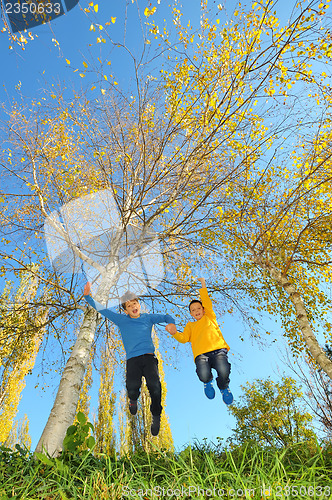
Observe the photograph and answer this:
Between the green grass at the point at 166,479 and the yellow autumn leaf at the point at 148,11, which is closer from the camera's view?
the green grass at the point at 166,479

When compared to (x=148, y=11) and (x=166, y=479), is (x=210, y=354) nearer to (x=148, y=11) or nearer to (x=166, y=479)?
(x=166, y=479)

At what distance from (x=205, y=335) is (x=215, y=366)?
0.43m

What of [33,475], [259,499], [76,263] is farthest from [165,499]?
[76,263]

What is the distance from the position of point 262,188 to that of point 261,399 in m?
9.13

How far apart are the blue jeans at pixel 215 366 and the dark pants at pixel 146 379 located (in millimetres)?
604

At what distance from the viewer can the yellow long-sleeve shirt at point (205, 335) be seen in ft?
12.8

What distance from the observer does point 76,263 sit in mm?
6547

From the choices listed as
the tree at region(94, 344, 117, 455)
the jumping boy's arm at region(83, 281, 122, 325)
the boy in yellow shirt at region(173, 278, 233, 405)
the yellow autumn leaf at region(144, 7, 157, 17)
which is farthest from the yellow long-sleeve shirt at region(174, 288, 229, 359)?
the tree at region(94, 344, 117, 455)

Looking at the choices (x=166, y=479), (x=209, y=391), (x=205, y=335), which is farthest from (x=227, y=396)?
(x=166, y=479)

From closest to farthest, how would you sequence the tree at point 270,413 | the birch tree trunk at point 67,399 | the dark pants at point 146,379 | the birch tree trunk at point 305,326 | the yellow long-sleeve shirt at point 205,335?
the birch tree trunk at point 67,399 < the dark pants at point 146,379 < the yellow long-sleeve shirt at point 205,335 < the birch tree trunk at point 305,326 < the tree at point 270,413

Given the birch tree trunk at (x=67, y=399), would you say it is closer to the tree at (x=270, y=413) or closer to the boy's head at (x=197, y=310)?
the boy's head at (x=197, y=310)

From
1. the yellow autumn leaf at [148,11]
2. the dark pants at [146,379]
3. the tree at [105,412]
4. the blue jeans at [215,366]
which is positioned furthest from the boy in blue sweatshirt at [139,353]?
the tree at [105,412]

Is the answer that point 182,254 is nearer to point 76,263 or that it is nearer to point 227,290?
point 227,290

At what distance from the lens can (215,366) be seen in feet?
12.7
